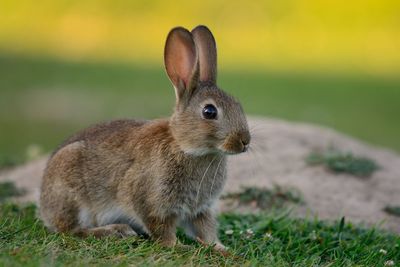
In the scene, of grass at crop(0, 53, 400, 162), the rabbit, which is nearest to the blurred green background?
grass at crop(0, 53, 400, 162)

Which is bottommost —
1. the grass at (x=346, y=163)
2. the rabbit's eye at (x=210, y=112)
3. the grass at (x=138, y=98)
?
the grass at (x=138, y=98)

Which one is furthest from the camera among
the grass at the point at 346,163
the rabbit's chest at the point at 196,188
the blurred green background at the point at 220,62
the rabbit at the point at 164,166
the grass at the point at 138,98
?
the blurred green background at the point at 220,62

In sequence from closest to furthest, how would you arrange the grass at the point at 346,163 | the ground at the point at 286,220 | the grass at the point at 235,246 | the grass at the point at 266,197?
1. the grass at the point at 235,246
2. the ground at the point at 286,220
3. the grass at the point at 266,197
4. the grass at the point at 346,163

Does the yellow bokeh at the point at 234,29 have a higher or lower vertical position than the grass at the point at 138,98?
higher

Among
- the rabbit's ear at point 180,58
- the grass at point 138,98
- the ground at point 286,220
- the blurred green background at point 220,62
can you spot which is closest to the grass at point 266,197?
the ground at point 286,220

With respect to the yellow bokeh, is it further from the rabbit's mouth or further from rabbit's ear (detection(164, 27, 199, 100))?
the rabbit's mouth

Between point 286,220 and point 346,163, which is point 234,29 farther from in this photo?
point 286,220

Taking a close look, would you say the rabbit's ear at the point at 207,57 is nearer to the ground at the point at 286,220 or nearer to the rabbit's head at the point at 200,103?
the rabbit's head at the point at 200,103

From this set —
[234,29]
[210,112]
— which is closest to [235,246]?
[210,112]
